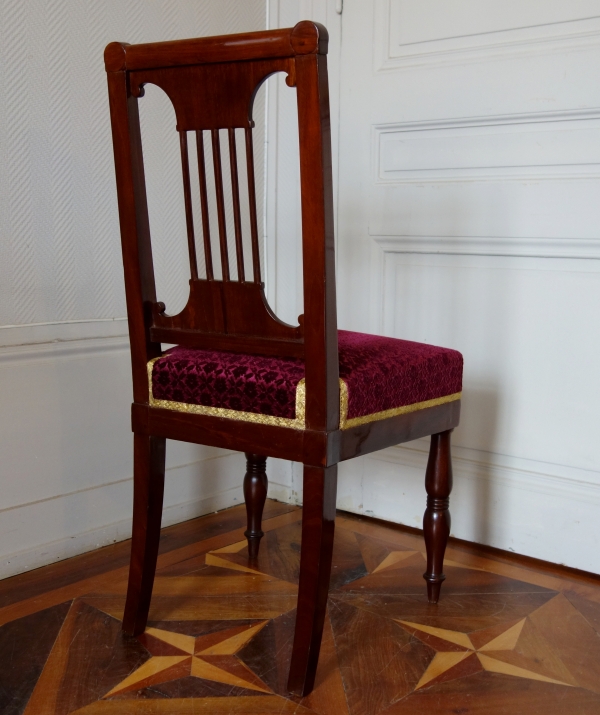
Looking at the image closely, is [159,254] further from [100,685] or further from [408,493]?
[100,685]

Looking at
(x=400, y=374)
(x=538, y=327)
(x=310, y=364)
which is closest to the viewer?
(x=310, y=364)

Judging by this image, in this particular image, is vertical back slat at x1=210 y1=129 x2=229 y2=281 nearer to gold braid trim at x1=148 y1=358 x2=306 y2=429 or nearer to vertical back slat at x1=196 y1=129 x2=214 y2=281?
vertical back slat at x1=196 y1=129 x2=214 y2=281

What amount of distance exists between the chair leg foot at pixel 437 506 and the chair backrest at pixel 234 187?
423mm

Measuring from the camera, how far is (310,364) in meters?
1.22

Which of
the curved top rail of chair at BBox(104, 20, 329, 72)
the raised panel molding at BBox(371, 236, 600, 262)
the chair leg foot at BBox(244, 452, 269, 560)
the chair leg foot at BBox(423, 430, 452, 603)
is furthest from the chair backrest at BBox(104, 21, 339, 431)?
the raised panel molding at BBox(371, 236, 600, 262)

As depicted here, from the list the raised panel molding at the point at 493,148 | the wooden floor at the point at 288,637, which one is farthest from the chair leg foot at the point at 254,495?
the raised panel molding at the point at 493,148

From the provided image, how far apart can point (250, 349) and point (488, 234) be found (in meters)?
0.85

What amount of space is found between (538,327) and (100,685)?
120cm

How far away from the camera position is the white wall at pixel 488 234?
1.79m

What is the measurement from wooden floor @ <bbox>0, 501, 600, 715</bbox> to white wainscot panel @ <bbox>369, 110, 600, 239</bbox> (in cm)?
79

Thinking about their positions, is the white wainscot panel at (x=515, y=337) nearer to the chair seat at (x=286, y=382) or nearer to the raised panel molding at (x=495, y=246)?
the raised panel molding at (x=495, y=246)

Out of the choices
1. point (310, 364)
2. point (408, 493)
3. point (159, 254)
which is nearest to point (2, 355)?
point (159, 254)

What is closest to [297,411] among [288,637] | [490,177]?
[288,637]

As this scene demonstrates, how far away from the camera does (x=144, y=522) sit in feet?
4.74
